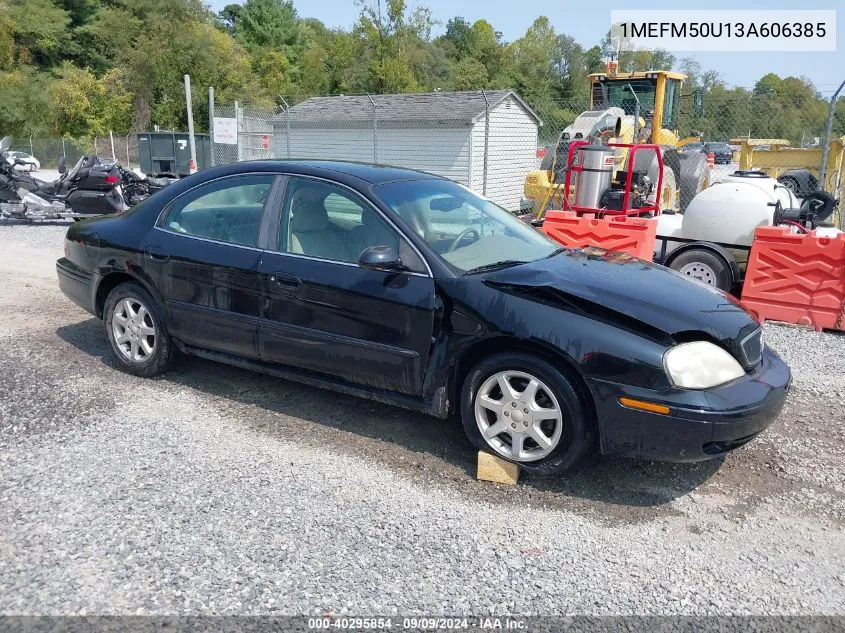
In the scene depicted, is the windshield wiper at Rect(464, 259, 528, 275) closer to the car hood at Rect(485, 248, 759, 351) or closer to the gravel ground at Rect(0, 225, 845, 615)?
the car hood at Rect(485, 248, 759, 351)

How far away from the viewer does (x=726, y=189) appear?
25.8ft

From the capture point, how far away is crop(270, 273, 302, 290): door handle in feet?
14.0

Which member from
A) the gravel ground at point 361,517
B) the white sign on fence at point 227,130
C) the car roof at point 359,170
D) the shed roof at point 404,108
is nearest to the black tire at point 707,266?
the gravel ground at point 361,517

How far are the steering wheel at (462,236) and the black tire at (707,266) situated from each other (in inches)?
157

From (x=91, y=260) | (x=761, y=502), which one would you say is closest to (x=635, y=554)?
(x=761, y=502)

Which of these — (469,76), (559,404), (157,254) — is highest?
(469,76)

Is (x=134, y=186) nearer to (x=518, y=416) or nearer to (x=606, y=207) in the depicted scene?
(x=606, y=207)

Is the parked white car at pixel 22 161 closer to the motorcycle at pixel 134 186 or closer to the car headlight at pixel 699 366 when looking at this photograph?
the motorcycle at pixel 134 186

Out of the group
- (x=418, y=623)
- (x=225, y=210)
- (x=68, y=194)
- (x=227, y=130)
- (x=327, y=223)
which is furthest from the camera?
(x=227, y=130)

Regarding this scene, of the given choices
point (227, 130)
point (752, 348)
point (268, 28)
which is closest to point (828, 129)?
point (752, 348)

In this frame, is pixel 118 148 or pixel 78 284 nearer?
pixel 78 284

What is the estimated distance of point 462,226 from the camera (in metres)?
4.44

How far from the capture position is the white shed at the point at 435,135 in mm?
19297

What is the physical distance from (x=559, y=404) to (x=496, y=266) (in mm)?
945
